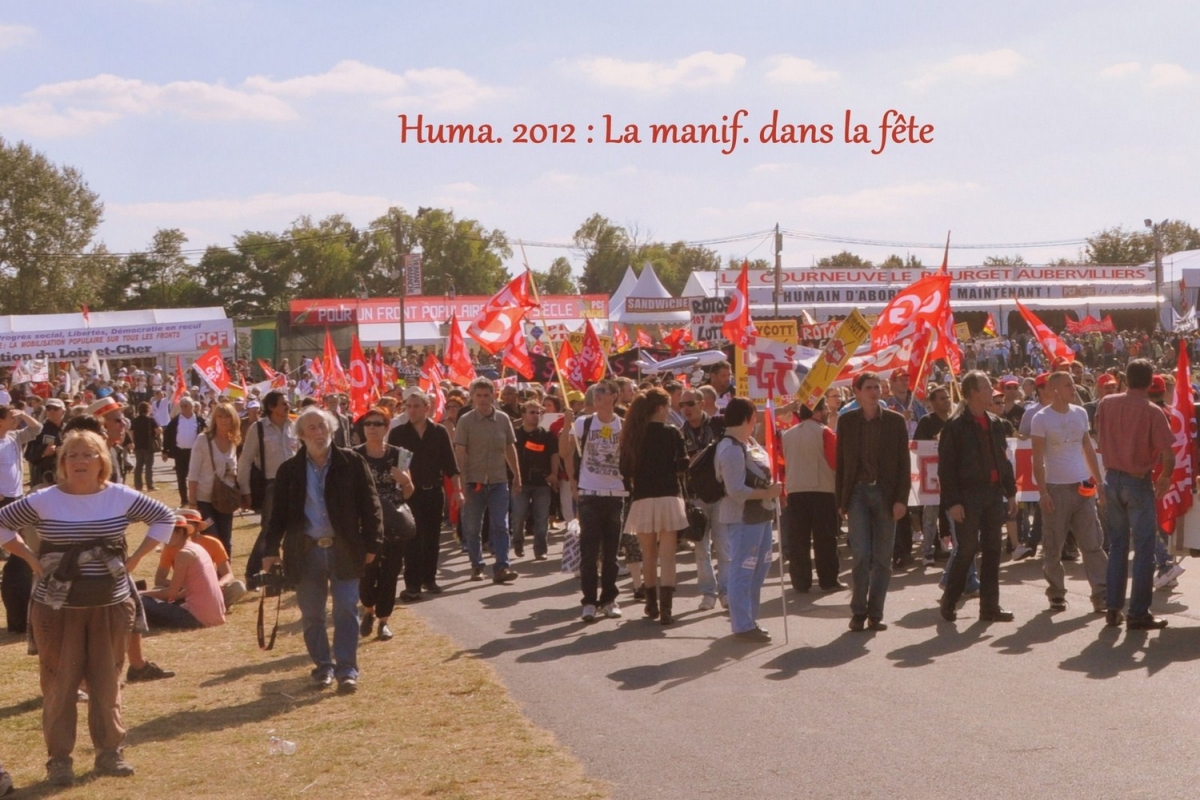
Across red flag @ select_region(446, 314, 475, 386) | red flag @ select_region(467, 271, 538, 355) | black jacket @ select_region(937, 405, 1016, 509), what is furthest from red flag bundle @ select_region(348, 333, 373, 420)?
black jacket @ select_region(937, 405, 1016, 509)

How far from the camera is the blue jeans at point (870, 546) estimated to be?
10000 mm

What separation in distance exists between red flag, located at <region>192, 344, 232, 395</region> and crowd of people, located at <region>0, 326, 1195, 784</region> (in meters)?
14.8

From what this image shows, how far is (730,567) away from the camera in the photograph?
9812mm

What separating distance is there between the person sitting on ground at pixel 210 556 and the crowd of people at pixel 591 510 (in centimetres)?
3

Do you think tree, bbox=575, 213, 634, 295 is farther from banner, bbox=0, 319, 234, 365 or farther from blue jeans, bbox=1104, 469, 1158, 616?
blue jeans, bbox=1104, 469, 1158, 616

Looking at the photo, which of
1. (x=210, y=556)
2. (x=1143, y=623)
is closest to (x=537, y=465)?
(x=210, y=556)

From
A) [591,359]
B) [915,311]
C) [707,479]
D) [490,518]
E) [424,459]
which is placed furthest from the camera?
[591,359]

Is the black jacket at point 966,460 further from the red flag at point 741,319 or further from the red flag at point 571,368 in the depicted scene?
the red flag at point 571,368

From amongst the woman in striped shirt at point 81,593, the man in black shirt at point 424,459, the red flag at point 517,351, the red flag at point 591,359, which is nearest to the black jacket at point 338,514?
the woman in striped shirt at point 81,593

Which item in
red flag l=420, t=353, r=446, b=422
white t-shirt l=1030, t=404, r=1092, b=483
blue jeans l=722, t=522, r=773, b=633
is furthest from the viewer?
red flag l=420, t=353, r=446, b=422

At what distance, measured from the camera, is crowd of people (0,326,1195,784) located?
6.80m

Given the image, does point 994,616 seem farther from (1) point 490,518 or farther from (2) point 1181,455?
(1) point 490,518

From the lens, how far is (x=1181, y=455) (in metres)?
10.0

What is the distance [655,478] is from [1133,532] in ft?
10.7
